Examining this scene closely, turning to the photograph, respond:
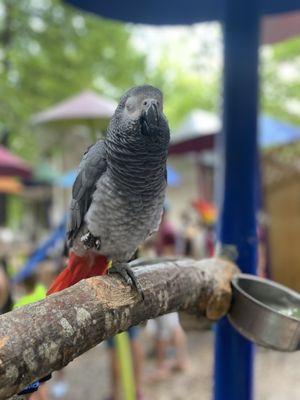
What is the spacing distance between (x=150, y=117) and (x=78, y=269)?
635mm

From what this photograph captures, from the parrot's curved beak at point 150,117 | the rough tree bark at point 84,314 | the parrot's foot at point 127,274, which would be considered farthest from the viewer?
the parrot's foot at point 127,274

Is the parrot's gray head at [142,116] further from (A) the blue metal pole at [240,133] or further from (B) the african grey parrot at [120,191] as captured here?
(A) the blue metal pole at [240,133]

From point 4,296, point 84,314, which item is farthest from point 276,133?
point 84,314

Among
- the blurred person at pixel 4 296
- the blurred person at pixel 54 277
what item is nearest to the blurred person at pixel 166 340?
the blurred person at pixel 54 277

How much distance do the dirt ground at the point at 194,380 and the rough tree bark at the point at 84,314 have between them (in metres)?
2.00

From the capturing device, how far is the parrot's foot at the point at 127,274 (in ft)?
4.73

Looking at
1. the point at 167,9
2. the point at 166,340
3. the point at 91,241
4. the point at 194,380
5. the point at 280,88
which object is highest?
the point at 280,88

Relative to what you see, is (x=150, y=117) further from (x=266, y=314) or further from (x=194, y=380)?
(x=194, y=380)

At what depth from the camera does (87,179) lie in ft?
5.33

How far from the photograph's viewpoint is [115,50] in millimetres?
9070

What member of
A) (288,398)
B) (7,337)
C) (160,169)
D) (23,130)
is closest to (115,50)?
(23,130)

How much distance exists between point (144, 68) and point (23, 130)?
289cm

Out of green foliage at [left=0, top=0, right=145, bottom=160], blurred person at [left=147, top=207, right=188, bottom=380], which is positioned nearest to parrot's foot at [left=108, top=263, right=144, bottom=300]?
blurred person at [left=147, top=207, right=188, bottom=380]

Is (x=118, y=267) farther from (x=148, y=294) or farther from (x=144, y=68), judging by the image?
(x=144, y=68)
